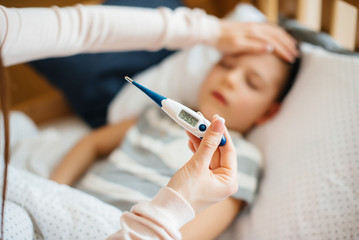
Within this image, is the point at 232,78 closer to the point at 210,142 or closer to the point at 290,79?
the point at 290,79

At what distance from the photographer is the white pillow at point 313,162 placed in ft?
2.08

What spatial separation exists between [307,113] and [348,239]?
1.05ft

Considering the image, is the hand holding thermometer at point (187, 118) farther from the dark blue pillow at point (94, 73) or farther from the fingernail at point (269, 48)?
the dark blue pillow at point (94, 73)

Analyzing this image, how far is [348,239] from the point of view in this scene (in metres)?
0.59

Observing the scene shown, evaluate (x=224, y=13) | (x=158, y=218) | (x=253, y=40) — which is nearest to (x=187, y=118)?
(x=158, y=218)

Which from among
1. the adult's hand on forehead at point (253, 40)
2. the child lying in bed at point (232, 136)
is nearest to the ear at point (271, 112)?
the child lying in bed at point (232, 136)

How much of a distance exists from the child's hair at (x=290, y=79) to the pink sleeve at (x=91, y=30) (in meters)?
0.26

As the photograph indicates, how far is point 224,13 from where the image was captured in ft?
5.03

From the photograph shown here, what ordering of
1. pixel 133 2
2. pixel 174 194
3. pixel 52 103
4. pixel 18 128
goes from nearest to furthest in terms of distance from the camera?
1. pixel 174 194
2. pixel 18 128
3. pixel 133 2
4. pixel 52 103

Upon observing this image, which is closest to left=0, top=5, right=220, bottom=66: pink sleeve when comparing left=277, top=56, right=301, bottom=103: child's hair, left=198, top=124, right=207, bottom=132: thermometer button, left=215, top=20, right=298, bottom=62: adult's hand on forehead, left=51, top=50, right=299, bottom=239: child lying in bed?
left=215, top=20, right=298, bottom=62: adult's hand on forehead

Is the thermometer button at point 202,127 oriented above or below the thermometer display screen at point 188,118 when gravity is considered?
below

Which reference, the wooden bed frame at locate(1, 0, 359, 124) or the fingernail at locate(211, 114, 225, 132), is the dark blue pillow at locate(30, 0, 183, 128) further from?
the fingernail at locate(211, 114, 225, 132)

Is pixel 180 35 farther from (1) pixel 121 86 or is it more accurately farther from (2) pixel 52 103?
(2) pixel 52 103

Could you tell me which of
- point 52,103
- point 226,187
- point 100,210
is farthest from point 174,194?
point 52,103
